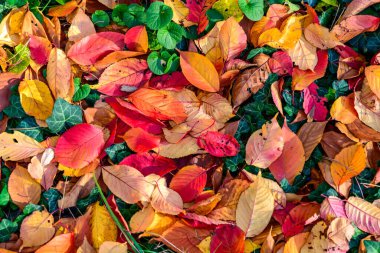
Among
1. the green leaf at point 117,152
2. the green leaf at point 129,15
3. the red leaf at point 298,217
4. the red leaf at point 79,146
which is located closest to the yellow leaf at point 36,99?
the red leaf at point 79,146

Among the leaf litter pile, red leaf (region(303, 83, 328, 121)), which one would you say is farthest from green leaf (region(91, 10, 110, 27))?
red leaf (region(303, 83, 328, 121))

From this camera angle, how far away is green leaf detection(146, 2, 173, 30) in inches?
64.6

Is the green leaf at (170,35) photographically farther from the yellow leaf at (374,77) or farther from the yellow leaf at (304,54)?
the yellow leaf at (374,77)

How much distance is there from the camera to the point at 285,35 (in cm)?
170

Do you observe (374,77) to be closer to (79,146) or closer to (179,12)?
(179,12)

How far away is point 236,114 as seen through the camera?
5.47 feet

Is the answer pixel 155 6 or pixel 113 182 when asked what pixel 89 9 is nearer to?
pixel 155 6

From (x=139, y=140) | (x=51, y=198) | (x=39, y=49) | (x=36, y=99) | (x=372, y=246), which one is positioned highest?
(x=39, y=49)

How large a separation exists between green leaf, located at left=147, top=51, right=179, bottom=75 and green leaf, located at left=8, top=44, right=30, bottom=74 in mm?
393

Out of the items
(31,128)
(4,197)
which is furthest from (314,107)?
(4,197)

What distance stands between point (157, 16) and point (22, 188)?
2.23ft

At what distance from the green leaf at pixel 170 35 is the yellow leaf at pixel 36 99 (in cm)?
40

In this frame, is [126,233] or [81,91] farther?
[81,91]

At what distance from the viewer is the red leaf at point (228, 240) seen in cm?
149
